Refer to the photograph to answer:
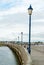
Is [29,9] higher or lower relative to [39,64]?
higher

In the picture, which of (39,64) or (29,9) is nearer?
(39,64)

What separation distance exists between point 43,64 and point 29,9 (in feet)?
22.5

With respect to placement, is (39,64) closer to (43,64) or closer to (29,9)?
(43,64)

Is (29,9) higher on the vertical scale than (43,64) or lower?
higher

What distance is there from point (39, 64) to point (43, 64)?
0.31 meters

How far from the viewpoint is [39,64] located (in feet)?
56.4

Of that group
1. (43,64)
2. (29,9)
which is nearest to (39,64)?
(43,64)

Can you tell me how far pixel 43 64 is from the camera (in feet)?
56.5

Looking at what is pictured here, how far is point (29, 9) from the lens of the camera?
22078mm

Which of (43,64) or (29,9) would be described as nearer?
(43,64)
